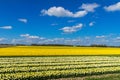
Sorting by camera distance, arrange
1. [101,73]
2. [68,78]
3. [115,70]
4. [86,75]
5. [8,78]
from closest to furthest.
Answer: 1. [8,78]
2. [68,78]
3. [86,75]
4. [101,73]
5. [115,70]

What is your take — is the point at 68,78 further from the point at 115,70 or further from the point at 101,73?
the point at 115,70

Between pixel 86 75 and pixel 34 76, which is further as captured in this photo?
pixel 86 75

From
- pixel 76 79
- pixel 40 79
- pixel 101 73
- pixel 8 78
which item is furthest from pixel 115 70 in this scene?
pixel 8 78

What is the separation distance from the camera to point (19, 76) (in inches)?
729

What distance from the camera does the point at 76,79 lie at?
18703 mm

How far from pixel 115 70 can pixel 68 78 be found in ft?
24.4

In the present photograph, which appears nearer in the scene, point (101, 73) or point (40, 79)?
point (40, 79)

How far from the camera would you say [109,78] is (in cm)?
1969

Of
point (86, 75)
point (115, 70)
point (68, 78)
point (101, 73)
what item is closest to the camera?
point (68, 78)

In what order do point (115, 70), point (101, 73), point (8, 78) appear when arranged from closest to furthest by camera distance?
point (8, 78)
point (101, 73)
point (115, 70)

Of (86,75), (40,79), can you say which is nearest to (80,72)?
(86,75)

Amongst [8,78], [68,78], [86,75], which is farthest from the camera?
[86,75]

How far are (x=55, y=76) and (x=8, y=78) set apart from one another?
12.5 feet

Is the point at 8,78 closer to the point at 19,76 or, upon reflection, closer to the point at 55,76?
the point at 19,76
